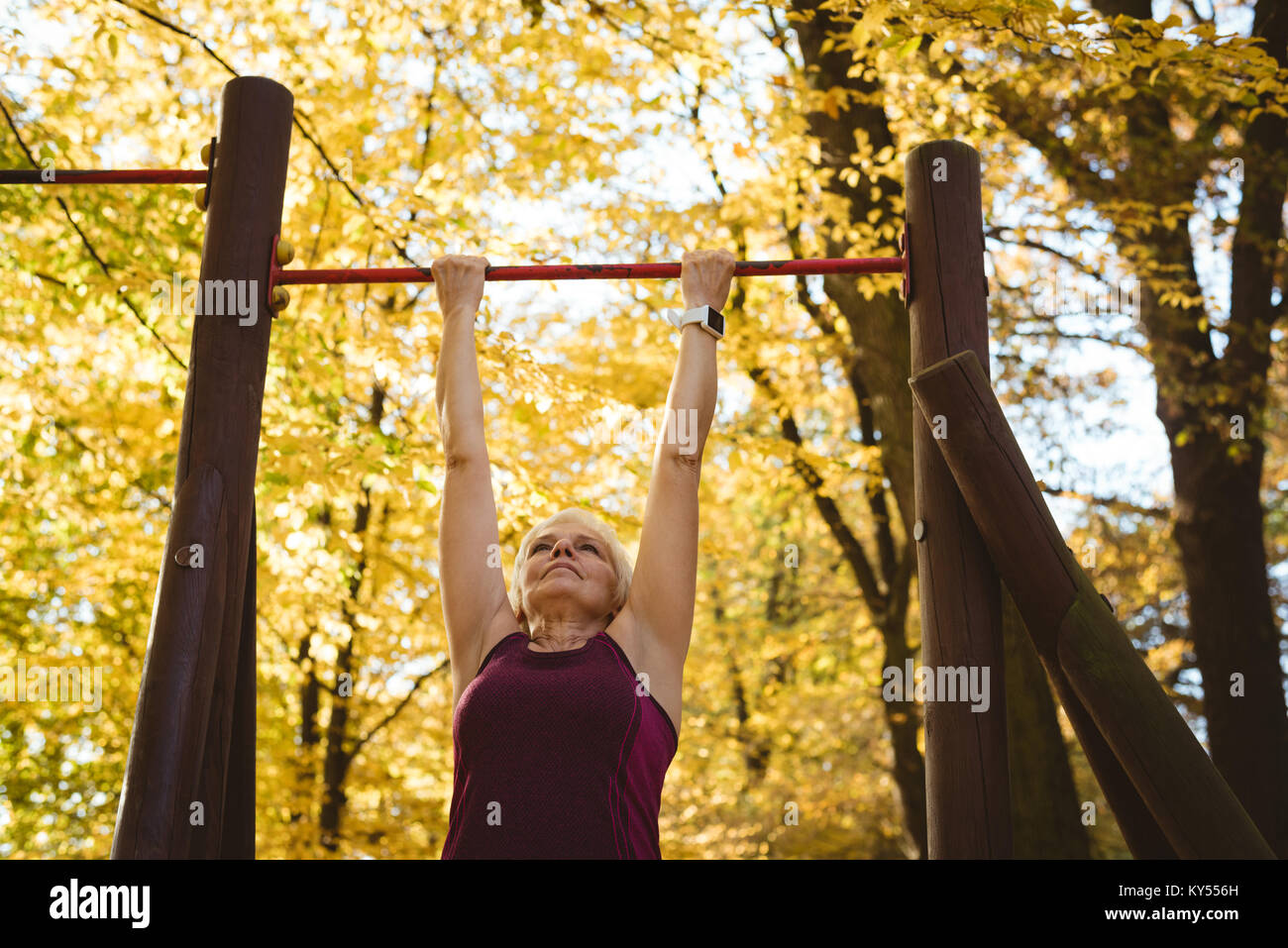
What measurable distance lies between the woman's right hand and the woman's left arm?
0.57 metres

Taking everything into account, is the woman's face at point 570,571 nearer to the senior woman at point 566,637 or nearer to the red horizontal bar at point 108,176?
the senior woman at point 566,637

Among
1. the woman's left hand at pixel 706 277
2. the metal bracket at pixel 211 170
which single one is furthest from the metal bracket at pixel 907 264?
the metal bracket at pixel 211 170

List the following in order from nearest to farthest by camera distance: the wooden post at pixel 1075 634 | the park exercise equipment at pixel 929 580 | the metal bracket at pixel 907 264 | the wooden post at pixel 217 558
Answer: the wooden post at pixel 1075 634 < the park exercise equipment at pixel 929 580 < the wooden post at pixel 217 558 < the metal bracket at pixel 907 264

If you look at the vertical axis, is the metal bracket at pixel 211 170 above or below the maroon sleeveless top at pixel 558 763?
above

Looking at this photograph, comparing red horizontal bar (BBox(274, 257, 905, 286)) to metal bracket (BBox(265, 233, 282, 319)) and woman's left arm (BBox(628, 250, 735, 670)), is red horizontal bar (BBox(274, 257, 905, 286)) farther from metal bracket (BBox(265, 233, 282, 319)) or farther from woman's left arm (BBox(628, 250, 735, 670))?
woman's left arm (BBox(628, 250, 735, 670))

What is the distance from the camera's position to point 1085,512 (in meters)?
9.61

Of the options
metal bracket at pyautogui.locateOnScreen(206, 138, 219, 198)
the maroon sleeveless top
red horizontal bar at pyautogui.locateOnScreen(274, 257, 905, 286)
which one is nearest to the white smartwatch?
red horizontal bar at pyautogui.locateOnScreen(274, 257, 905, 286)

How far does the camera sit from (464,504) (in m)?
2.54

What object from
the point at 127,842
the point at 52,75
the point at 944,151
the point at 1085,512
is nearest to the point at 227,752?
the point at 127,842

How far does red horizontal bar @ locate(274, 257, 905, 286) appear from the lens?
269 cm

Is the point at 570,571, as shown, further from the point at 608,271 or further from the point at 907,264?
the point at 907,264

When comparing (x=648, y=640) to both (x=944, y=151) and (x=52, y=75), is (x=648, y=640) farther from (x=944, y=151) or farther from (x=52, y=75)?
(x=52, y=75)

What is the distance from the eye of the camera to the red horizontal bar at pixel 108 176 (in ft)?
9.26
